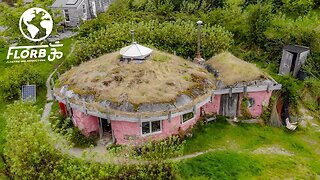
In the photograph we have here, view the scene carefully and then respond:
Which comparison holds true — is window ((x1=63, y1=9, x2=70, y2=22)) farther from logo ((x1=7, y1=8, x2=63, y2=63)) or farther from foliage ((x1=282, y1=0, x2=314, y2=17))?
foliage ((x1=282, y1=0, x2=314, y2=17))

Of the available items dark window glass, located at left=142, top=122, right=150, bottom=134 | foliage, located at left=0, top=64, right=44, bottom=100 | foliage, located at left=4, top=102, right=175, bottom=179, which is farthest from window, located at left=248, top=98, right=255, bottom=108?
foliage, located at left=0, top=64, right=44, bottom=100

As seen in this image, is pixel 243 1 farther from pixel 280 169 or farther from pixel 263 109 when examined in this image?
pixel 280 169

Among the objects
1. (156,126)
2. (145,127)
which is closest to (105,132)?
(145,127)

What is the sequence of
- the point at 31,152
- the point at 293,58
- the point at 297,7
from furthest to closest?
the point at 297,7 → the point at 293,58 → the point at 31,152

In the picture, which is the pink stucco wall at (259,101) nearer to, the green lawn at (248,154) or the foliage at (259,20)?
the green lawn at (248,154)

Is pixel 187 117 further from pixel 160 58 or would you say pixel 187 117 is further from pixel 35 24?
pixel 35 24

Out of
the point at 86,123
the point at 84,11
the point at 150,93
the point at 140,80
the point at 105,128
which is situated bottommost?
the point at 105,128

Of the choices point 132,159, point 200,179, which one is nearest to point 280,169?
point 200,179

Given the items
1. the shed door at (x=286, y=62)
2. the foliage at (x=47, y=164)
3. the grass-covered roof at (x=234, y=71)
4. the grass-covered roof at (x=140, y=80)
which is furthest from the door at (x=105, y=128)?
the shed door at (x=286, y=62)

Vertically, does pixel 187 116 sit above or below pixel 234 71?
below
